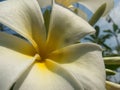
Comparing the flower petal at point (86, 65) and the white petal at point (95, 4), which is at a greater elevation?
the flower petal at point (86, 65)

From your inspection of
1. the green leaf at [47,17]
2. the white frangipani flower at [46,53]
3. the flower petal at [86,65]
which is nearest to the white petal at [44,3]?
the green leaf at [47,17]

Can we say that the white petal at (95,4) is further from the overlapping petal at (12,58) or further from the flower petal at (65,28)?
the overlapping petal at (12,58)

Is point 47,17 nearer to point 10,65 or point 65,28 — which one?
point 65,28

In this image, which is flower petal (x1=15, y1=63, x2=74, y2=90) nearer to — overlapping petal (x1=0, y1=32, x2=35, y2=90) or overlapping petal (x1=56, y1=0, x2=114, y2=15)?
overlapping petal (x1=0, y1=32, x2=35, y2=90)

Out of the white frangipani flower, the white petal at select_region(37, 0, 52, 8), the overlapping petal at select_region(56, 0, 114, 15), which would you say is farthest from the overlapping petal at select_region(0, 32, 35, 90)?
the overlapping petal at select_region(56, 0, 114, 15)

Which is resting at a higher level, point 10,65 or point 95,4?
point 10,65

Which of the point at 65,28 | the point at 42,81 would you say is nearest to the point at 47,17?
the point at 65,28

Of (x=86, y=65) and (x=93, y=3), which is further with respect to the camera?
(x=93, y=3)

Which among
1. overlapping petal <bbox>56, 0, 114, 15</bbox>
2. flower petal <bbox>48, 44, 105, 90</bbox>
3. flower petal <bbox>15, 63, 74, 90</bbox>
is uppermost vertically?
flower petal <bbox>48, 44, 105, 90</bbox>
